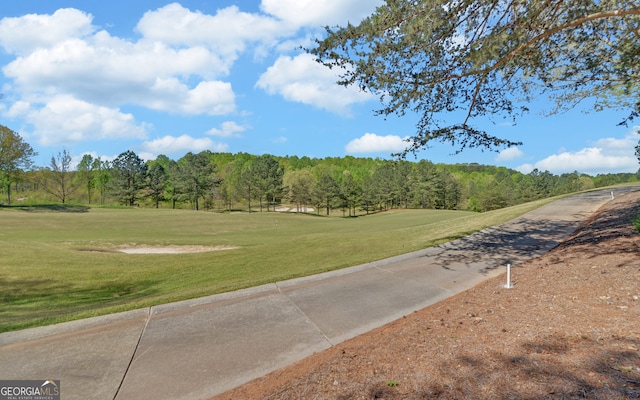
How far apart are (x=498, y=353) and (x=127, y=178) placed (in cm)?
7440

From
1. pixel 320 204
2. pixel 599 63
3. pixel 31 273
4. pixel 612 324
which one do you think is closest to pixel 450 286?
pixel 612 324

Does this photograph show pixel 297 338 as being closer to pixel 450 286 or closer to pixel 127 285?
pixel 450 286

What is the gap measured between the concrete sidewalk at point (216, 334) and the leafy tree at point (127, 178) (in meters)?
68.1

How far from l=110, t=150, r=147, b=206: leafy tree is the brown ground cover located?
234ft

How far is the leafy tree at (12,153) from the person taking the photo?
4191 centimetres

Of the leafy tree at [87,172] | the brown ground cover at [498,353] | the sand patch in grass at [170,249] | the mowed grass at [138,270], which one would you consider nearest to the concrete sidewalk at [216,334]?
the brown ground cover at [498,353]

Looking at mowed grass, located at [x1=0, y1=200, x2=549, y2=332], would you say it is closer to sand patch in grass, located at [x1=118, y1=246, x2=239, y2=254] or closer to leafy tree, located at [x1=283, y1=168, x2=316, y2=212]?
sand patch in grass, located at [x1=118, y1=246, x2=239, y2=254]

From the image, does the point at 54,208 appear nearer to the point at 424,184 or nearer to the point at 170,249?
the point at 170,249

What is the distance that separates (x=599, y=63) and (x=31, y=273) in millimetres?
19827

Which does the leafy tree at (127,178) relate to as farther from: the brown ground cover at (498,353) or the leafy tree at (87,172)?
the brown ground cover at (498,353)

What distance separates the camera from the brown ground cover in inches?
120

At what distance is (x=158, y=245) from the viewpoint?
63.8 feet

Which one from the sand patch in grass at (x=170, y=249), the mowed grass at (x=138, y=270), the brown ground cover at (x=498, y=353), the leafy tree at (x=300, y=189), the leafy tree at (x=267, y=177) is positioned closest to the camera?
the brown ground cover at (x=498, y=353)

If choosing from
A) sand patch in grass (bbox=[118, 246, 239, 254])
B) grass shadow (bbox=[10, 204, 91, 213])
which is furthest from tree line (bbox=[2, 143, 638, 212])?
sand patch in grass (bbox=[118, 246, 239, 254])
